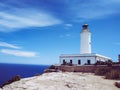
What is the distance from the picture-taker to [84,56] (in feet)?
113

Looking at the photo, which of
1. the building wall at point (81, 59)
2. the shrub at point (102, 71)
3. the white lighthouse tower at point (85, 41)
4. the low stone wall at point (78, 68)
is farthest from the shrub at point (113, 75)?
the white lighthouse tower at point (85, 41)

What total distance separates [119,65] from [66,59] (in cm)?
1200

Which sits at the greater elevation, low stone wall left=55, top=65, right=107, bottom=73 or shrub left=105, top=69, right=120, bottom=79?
low stone wall left=55, top=65, right=107, bottom=73

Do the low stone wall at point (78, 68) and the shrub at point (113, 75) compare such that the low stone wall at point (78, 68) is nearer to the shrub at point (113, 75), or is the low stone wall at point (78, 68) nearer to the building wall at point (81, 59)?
the shrub at point (113, 75)

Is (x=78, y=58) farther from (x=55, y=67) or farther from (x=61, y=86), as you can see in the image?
(x=61, y=86)

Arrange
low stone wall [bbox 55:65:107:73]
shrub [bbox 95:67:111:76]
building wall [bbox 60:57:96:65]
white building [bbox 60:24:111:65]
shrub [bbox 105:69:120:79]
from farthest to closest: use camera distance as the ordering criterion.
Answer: white building [bbox 60:24:111:65]
building wall [bbox 60:57:96:65]
low stone wall [bbox 55:65:107:73]
shrub [bbox 95:67:111:76]
shrub [bbox 105:69:120:79]

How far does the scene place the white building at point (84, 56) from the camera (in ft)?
111

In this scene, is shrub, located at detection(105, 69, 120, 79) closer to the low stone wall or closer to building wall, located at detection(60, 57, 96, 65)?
the low stone wall

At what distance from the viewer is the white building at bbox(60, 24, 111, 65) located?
33875 millimetres

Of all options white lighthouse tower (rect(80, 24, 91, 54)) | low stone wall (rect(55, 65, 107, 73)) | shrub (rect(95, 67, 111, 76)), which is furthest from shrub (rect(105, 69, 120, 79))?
white lighthouse tower (rect(80, 24, 91, 54))

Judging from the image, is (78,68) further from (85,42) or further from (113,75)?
(85,42)

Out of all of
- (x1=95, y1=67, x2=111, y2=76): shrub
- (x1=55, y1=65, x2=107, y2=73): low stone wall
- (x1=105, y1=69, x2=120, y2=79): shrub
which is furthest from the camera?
(x1=55, y1=65, x2=107, y2=73): low stone wall

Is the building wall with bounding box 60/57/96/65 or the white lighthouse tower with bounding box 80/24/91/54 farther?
the white lighthouse tower with bounding box 80/24/91/54

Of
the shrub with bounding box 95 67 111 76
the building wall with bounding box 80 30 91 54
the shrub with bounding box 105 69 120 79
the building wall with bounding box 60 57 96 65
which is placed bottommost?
the shrub with bounding box 105 69 120 79
